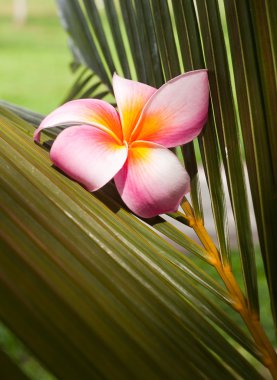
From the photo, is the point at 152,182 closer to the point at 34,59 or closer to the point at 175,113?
the point at 175,113

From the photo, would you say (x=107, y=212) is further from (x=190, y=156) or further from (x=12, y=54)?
(x=12, y=54)

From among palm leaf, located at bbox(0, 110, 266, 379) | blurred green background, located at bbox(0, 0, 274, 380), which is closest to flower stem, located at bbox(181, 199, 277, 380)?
palm leaf, located at bbox(0, 110, 266, 379)

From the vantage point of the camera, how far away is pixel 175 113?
445 millimetres

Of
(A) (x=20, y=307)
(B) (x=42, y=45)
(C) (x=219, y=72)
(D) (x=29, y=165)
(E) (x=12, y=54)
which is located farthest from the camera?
(B) (x=42, y=45)

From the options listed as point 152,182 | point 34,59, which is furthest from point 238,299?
point 34,59

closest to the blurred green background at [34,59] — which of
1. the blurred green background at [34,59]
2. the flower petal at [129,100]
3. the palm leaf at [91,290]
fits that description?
the blurred green background at [34,59]

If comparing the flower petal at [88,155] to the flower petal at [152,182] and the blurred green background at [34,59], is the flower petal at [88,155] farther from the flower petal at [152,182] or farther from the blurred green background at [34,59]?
the blurred green background at [34,59]

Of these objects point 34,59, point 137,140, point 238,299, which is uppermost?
point 137,140

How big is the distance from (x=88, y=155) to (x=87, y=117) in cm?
5

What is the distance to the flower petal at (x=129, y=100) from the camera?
1.49 feet

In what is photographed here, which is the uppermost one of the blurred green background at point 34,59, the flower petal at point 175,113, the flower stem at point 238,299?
the flower petal at point 175,113

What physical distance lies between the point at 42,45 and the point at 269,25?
6.65m

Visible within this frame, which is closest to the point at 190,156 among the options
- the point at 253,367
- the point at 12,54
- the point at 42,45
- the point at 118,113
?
the point at 118,113

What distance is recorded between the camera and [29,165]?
34 cm
